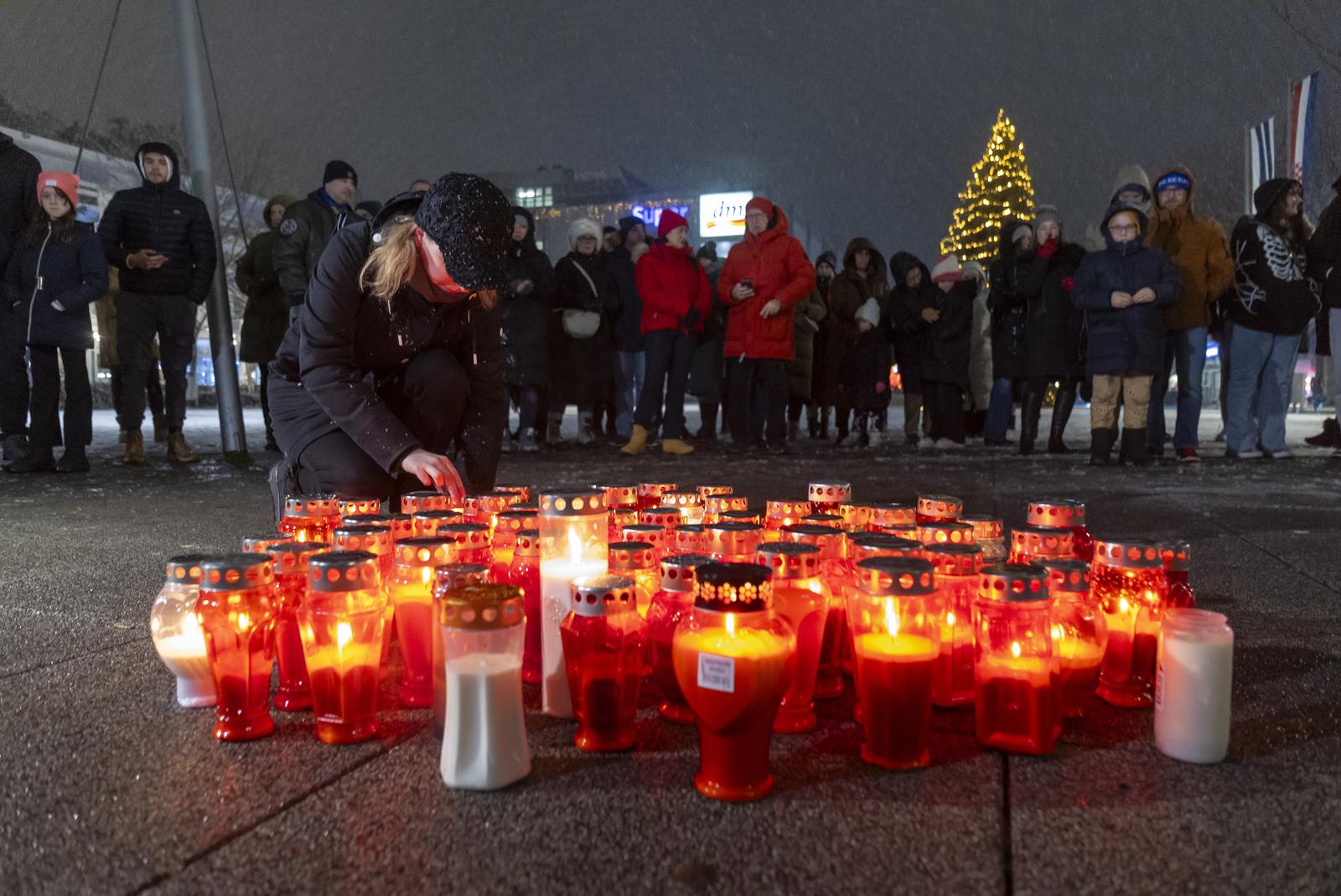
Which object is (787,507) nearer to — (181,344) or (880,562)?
(880,562)

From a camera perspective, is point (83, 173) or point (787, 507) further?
point (83, 173)

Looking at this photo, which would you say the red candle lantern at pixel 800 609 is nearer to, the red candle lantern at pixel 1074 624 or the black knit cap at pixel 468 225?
the red candle lantern at pixel 1074 624

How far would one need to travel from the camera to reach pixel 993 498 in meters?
4.46

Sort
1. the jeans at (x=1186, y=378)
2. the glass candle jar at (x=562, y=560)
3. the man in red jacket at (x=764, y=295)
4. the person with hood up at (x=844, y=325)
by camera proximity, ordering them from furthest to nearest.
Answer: the person with hood up at (x=844, y=325), the man in red jacket at (x=764, y=295), the jeans at (x=1186, y=378), the glass candle jar at (x=562, y=560)

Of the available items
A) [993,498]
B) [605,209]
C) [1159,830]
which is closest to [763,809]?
[1159,830]

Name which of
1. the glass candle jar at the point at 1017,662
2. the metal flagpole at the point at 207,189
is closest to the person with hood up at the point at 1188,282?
the glass candle jar at the point at 1017,662

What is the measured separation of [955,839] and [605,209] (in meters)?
60.6

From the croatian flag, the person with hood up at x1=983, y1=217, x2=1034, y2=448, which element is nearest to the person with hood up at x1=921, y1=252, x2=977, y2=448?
the person with hood up at x1=983, y1=217, x2=1034, y2=448

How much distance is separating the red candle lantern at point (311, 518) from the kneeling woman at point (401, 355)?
0.93ft

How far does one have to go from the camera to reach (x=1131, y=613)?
1.68m

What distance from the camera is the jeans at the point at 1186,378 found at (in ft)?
21.2

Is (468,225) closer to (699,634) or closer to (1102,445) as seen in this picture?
(699,634)

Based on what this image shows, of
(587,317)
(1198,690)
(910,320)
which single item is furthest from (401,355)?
(910,320)

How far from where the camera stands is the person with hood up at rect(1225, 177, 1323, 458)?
639 cm
